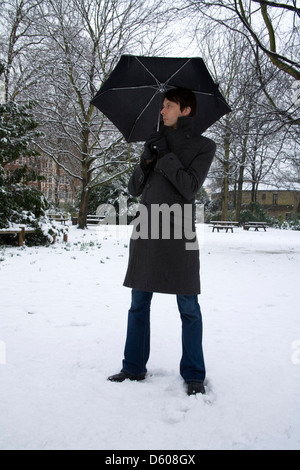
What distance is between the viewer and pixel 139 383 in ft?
8.68

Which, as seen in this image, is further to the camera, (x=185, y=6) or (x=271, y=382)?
(x=185, y=6)

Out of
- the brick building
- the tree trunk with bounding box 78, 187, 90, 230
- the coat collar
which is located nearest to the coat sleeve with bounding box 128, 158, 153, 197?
the coat collar

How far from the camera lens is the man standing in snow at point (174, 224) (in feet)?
8.16

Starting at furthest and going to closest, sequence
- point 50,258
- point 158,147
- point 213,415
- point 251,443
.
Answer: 1. point 50,258
2. point 158,147
3. point 213,415
4. point 251,443

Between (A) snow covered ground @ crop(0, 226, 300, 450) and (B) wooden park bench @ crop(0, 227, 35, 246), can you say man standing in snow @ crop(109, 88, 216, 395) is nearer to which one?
(A) snow covered ground @ crop(0, 226, 300, 450)

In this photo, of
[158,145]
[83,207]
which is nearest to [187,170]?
[158,145]

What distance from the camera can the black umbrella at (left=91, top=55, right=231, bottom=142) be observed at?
2848 millimetres

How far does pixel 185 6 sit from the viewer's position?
962cm

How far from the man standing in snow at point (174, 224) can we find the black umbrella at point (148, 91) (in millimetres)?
370

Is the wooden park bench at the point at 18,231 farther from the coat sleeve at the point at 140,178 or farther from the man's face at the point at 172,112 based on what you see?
the man's face at the point at 172,112

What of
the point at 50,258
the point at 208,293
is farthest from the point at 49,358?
the point at 50,258

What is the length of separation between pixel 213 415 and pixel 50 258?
7571 mm

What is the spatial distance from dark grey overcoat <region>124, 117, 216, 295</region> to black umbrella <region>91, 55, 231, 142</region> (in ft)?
Result: 1.79

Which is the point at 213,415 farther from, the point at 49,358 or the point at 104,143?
the point at 104,143
